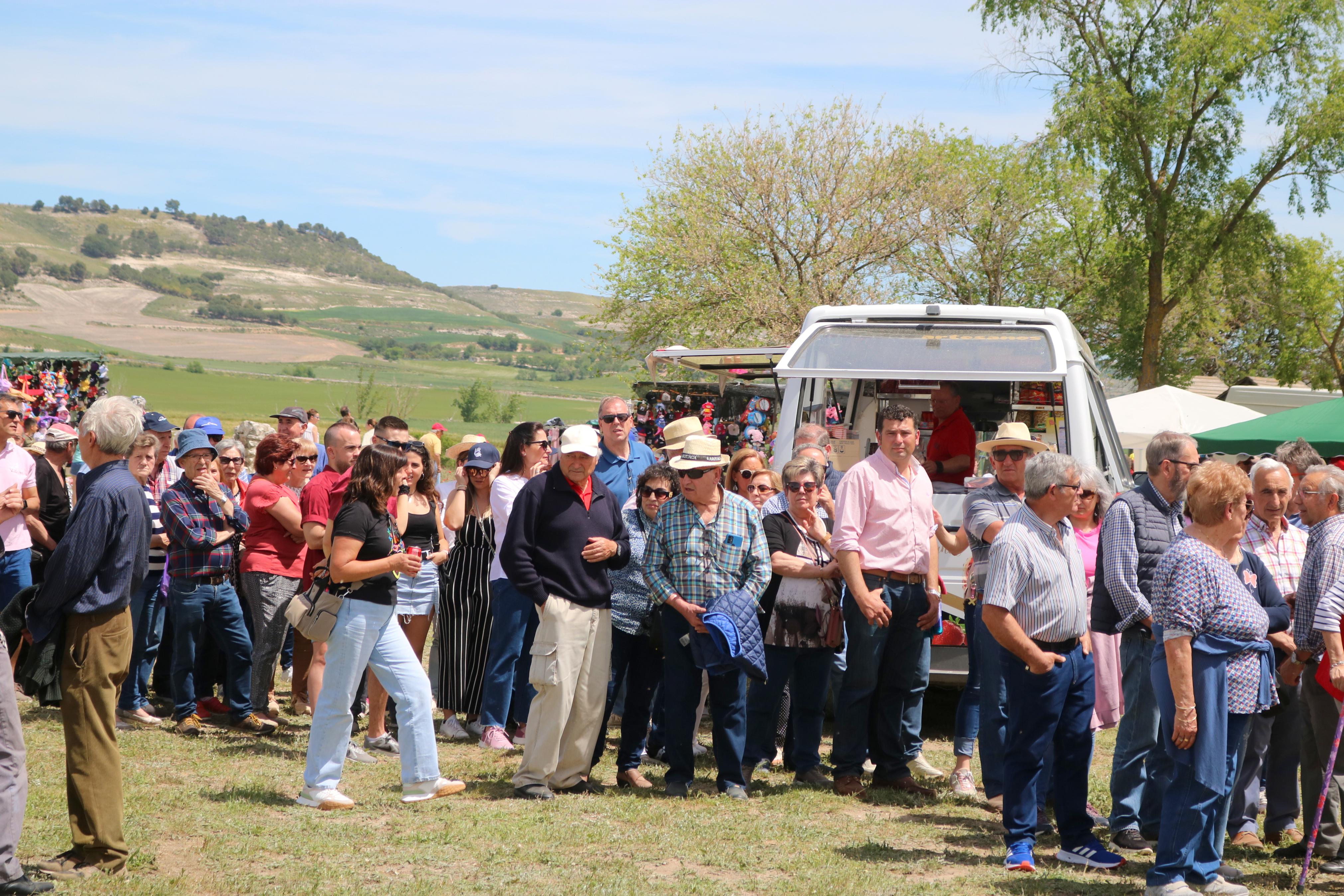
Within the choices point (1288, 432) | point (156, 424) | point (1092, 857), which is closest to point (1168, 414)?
point (1288, 432)

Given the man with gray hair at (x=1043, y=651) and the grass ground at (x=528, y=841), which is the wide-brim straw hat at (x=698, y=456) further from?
the grass ground at (x=528, y=841)

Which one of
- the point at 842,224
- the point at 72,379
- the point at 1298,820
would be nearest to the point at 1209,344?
the point at 842,224

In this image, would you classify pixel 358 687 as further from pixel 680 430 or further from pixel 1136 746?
pixel 1136 746

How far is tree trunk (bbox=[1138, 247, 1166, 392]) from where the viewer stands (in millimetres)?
23266

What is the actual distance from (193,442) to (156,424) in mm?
612

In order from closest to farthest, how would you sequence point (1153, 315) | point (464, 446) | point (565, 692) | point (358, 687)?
point (358, 687)
point (565, 692)
point (464, 446)
point (1153, 315)

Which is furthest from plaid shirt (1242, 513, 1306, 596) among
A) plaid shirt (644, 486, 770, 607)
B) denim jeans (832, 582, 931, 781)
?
plaid shirt (644, 486, 770, 607)

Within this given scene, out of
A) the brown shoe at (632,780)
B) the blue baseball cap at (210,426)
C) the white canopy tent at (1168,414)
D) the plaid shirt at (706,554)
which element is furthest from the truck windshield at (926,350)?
the white canopy tent at (1168,414)

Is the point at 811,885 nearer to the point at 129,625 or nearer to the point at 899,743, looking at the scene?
the point at 899,743

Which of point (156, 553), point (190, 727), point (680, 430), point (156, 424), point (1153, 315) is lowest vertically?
point (190, 727)

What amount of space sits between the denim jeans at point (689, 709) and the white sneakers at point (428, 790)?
1.09 meters

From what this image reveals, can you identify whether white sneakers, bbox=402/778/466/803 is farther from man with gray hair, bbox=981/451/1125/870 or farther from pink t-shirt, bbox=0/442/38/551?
pink t-shirt, bbox=0/442/38/551

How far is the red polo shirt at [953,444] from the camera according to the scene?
8.75 metres

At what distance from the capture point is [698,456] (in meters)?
5.92
